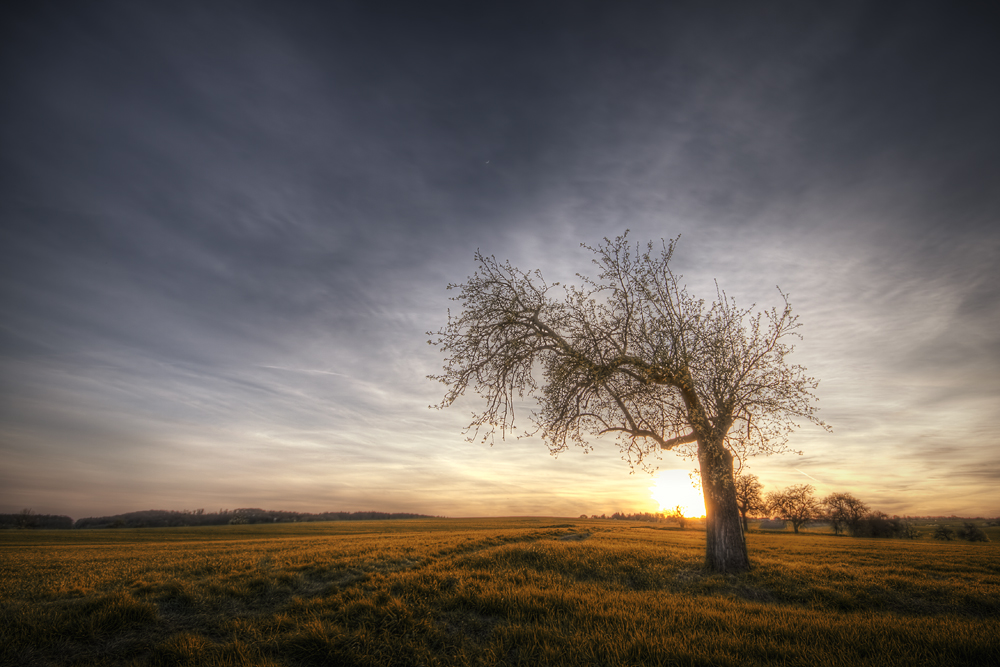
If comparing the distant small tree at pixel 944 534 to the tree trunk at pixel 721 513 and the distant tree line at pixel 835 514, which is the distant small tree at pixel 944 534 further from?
the tree trunk at pixel 721 513

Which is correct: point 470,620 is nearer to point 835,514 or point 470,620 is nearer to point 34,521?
point 835,514

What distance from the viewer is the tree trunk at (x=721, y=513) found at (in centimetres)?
1371

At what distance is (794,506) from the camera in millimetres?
74625

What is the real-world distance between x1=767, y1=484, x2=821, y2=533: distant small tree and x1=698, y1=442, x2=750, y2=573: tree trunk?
252 feet

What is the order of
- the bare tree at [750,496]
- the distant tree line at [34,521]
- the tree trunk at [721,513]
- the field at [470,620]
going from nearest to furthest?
the field at [470,620], the tree trunk at [721,513], the bare tree at [750,496], the distant tree line at [34,521]

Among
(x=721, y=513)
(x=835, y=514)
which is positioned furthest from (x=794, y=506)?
(x=721, y=513)

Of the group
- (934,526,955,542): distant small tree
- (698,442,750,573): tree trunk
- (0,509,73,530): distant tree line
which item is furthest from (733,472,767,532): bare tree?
(0,509,73,530): distant tree line

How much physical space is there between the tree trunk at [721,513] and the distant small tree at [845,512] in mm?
79052

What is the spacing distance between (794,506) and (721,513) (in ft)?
268

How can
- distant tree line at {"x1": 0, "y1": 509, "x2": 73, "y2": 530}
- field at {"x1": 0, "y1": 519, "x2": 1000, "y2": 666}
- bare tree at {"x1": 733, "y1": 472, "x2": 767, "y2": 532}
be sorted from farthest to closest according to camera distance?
distant tree line at {"x1": 0, "y1": 509, "x2": 73, "y2": 530} < bare tree at {"x1": 733, "y1": 472, "x2": 767, "y2": 532} < field at {"x1": 0, "y1": 519, "x2": 1000, "y2": 666}

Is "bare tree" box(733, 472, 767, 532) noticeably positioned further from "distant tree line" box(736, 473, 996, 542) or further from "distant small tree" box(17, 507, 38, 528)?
"distant small tree" box(17, 507, 38, 528)

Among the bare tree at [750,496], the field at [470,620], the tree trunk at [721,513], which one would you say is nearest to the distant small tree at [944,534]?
the bare tree at [750,496]

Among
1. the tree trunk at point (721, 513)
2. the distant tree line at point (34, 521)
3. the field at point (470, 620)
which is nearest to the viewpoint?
the field at point (470, 620)

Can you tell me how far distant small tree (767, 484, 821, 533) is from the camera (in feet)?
240
